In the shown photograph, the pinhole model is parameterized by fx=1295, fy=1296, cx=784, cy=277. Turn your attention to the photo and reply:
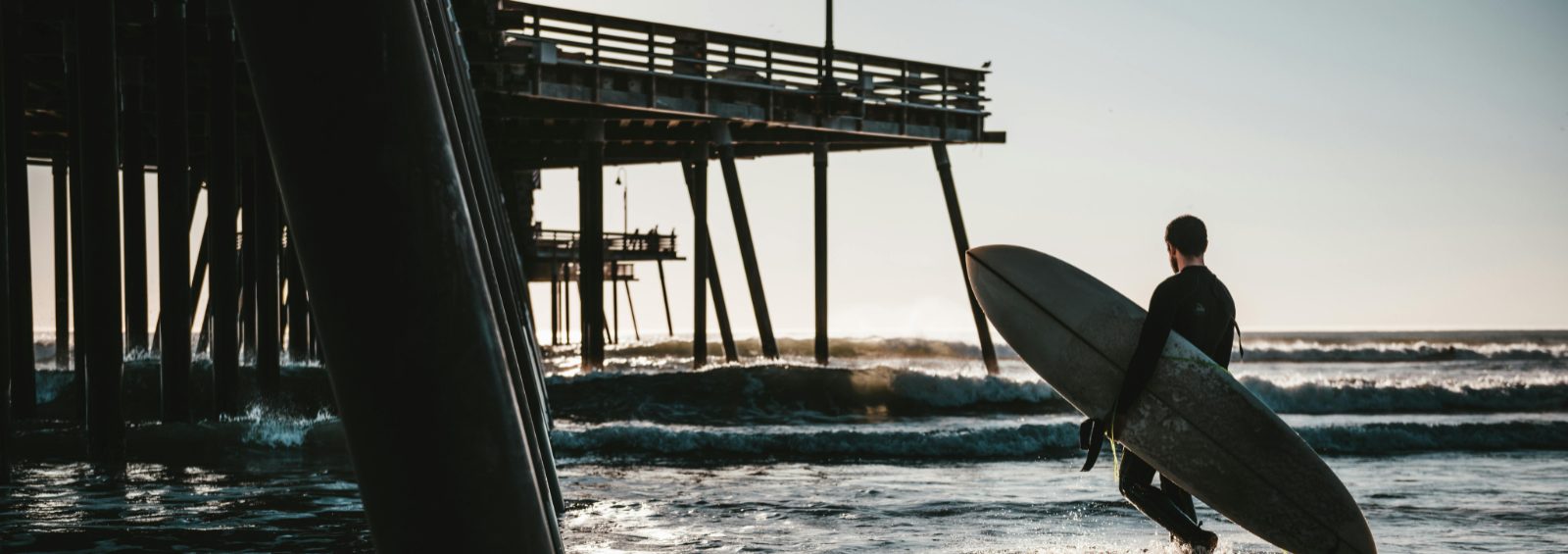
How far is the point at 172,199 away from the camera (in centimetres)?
909

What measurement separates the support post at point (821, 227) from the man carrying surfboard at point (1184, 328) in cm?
1710

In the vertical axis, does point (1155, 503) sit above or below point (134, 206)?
below

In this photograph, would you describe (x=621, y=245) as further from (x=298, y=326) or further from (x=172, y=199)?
(x=172, y=199)

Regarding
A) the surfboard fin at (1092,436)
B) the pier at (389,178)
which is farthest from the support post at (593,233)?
the surfboard fin at (1092,436)

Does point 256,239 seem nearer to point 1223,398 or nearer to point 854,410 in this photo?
point 854,410

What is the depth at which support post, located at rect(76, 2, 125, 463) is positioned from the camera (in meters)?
7.87

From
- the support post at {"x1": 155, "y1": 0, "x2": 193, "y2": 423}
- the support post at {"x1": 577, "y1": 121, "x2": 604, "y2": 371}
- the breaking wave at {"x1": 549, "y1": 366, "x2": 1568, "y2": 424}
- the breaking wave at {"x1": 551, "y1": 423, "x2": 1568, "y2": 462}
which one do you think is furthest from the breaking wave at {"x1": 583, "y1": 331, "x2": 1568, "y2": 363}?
the support post at {"x1": 155, "y1": 0, "x2": 193, "y2": 423}

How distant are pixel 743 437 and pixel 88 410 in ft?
18.7

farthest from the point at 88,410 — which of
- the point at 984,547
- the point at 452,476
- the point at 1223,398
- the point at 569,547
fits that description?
the point at 452,476

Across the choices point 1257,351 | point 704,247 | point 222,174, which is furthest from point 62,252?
point 1257,351

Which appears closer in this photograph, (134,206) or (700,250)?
(134,206)

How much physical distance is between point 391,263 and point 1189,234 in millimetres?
3826

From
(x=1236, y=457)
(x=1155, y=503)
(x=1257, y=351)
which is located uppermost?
(x=1236, y=457)

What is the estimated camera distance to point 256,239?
498 inches
